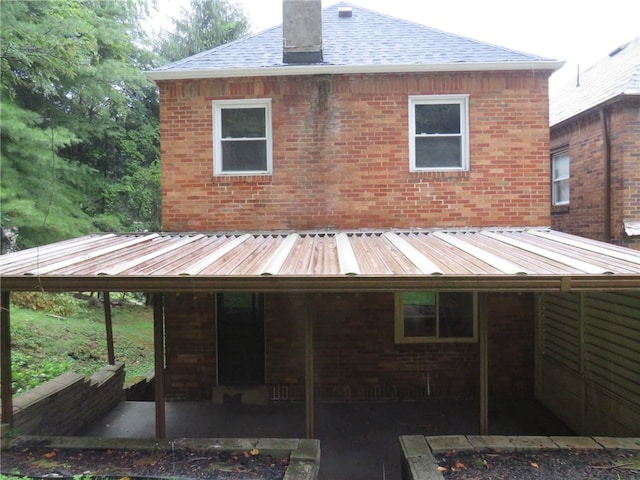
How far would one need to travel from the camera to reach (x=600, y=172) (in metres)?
8.09

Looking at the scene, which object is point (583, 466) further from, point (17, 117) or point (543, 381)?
point (17, 117)

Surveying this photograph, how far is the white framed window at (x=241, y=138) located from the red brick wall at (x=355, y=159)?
178 millimetres

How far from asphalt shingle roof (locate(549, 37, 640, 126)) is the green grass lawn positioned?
39.1 feet

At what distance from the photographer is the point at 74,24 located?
9625 mm

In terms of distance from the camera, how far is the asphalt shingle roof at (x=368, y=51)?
702cm

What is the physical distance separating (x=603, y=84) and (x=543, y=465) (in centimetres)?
867

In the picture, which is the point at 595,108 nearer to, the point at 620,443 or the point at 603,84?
the point at 603,84

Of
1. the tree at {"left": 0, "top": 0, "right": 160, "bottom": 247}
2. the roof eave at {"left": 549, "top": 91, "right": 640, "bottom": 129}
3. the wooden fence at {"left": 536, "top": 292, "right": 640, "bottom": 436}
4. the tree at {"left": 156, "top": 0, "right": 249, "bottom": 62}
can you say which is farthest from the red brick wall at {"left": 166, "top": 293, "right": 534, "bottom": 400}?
the tree at {"left": 156, "top": 0, "right": 249, "bottom": 62}

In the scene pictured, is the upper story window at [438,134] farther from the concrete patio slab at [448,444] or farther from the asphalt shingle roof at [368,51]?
the concrete patio slab at [448,444]

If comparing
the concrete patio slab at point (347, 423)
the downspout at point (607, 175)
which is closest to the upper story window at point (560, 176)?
the downspout at point (607, 175)

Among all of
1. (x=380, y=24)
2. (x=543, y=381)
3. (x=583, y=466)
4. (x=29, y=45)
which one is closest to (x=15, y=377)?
(x=29, y=45)

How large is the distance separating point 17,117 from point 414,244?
34.3 feet

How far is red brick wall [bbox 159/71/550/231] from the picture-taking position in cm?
703

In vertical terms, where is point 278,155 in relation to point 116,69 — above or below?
below
